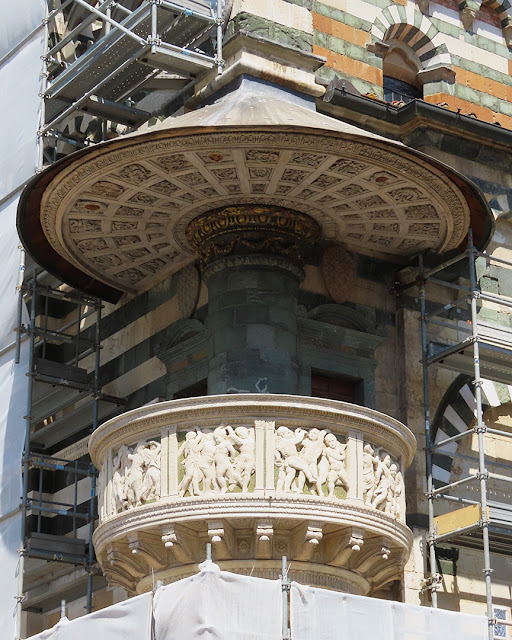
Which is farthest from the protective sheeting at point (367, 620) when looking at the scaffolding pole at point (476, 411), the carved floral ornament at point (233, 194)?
the carved floral ornament at point (233, 194)

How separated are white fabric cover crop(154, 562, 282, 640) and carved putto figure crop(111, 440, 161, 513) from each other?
207cm

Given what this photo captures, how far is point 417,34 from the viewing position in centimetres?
2470

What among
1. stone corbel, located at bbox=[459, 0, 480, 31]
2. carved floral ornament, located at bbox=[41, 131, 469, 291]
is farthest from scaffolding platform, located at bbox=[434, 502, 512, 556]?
stone corbel, located at bbox=[459, 0, 480, 31]

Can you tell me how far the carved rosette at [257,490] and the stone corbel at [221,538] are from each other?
0.01 meters

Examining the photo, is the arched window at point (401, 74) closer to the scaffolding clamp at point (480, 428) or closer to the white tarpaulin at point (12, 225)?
the white tarpaulin at point (12, 225)

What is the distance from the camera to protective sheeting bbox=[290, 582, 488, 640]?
58.6ft

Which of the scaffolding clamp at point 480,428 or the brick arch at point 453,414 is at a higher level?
the brick arch at point 453,414

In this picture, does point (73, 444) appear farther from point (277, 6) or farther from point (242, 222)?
point (277, 6)

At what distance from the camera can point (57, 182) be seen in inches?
815

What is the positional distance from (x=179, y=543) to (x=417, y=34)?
8.68 meters

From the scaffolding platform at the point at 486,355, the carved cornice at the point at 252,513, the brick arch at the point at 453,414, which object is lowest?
the carved cornice at the point at 252,513

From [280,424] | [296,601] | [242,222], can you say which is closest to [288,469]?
[280,424]

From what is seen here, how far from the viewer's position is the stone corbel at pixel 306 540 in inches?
763

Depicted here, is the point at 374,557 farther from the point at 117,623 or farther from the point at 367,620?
the point at 117,623
